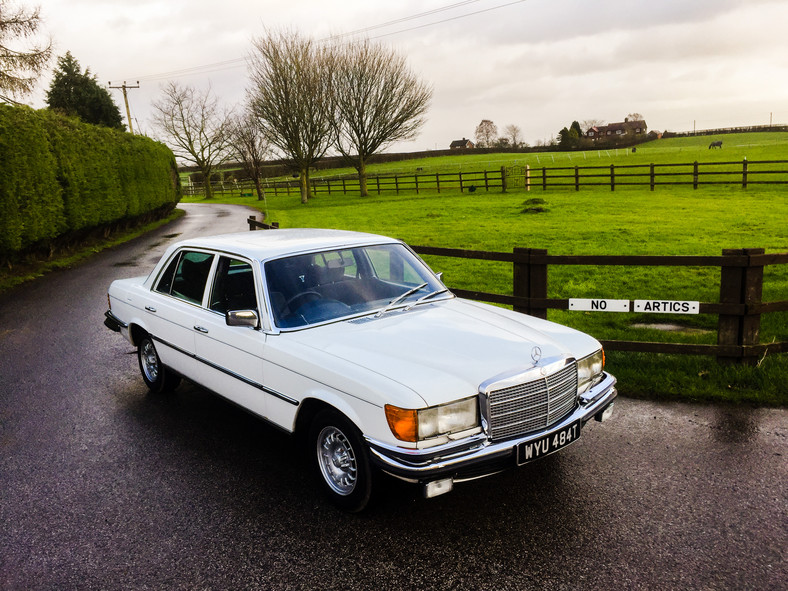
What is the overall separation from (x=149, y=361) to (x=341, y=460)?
10.2 ft

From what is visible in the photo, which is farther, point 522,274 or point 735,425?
point 522,274

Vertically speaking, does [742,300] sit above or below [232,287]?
below

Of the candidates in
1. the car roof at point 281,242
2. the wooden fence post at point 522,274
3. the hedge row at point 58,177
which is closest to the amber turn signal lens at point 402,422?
the car roof at point 281,242

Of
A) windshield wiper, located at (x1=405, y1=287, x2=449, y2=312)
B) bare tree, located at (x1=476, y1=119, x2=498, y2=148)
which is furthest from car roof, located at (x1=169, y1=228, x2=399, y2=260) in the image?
bare tree, located at (x1=476, y1=119, x2=498, y2=148)

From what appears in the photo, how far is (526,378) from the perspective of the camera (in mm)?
3266

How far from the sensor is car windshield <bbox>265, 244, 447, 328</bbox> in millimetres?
4051

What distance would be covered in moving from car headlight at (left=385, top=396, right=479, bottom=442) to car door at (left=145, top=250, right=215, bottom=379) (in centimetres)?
236

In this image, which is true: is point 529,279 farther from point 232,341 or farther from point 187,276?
point 187,276

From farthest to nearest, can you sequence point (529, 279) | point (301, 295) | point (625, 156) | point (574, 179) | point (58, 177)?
point (625, 156) → point (574, 179) → point (58, 177) → point (529, 279) → point (301, 295)

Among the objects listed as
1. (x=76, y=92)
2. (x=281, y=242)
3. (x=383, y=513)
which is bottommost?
(x=383, y=513)

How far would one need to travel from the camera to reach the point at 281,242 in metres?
4.64

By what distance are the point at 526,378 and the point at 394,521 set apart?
1.15 meters

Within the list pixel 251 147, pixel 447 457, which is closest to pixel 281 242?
pixel 447 457

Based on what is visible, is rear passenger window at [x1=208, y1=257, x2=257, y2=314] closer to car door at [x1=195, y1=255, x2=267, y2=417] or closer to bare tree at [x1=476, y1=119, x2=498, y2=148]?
car door at [x1=195, y1=255, x2=267, y2=417]
